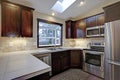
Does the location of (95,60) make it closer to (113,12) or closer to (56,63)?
(56,63)

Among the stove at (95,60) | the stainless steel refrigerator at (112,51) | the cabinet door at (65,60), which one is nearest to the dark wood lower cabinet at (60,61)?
the cabinet door at (65,60)

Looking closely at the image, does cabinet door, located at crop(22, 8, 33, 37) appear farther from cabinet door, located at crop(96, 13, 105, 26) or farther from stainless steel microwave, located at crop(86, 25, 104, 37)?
cabinet door, located at crop(96, 13, 105, 26)

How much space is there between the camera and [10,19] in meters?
2.27

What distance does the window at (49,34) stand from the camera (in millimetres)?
3441

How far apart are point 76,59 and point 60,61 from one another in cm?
83

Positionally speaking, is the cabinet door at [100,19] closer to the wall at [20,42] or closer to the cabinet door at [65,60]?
the cabinet door at [65,60]

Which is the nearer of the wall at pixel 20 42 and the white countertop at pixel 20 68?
the white countertop at pixel 20 68

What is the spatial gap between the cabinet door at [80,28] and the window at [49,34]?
31.4 inches

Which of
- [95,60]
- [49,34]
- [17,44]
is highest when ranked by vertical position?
[49,34]

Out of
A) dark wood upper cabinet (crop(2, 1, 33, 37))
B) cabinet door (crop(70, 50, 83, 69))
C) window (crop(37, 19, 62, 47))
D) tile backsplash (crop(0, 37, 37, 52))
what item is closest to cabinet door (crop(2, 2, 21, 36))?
dark wood upper cabinet (crop(2, 1, 33, 37))

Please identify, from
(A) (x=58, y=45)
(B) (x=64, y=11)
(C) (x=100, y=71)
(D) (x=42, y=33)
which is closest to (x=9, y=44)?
(D) (x=42, y=33)

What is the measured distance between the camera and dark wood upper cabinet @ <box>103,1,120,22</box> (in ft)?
7.97

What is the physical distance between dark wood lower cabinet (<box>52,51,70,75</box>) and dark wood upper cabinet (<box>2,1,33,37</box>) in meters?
1.21

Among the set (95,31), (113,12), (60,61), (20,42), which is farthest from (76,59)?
(20,42)
